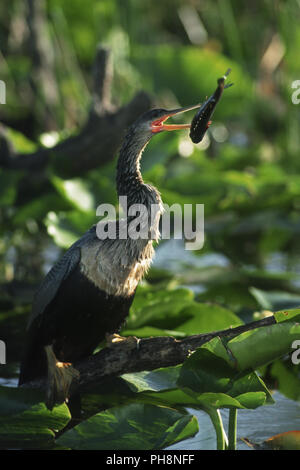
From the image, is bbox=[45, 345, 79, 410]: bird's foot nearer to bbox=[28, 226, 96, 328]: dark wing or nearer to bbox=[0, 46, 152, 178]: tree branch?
bbox=[28, 226, 96, 328]: dark wing

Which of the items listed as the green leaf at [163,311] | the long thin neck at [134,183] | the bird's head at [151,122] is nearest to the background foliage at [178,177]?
the green leaf at [163,311]

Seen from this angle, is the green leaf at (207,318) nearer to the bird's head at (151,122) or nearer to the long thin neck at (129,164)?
the long thin neck at (129,164)

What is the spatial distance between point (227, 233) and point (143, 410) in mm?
2864

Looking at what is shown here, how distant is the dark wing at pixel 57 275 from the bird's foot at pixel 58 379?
0.17 metres

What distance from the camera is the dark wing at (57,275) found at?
258 cm

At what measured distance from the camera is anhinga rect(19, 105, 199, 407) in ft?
8.30

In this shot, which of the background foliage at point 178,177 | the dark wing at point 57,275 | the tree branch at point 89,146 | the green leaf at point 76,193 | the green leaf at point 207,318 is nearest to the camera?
the dark wing at point 57,275

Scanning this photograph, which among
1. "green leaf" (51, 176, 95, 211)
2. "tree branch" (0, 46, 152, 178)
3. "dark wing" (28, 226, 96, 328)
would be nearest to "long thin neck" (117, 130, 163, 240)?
"dark wing" (28, 226, 96, 328)

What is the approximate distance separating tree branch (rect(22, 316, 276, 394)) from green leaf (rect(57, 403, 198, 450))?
0.19m

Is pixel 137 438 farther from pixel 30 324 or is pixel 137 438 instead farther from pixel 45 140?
pixel 45 140

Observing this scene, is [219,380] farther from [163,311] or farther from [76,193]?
[76,193]

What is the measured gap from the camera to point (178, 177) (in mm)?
4660

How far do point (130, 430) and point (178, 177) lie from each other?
2.54m

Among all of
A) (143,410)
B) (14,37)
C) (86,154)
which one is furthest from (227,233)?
(14,37)
